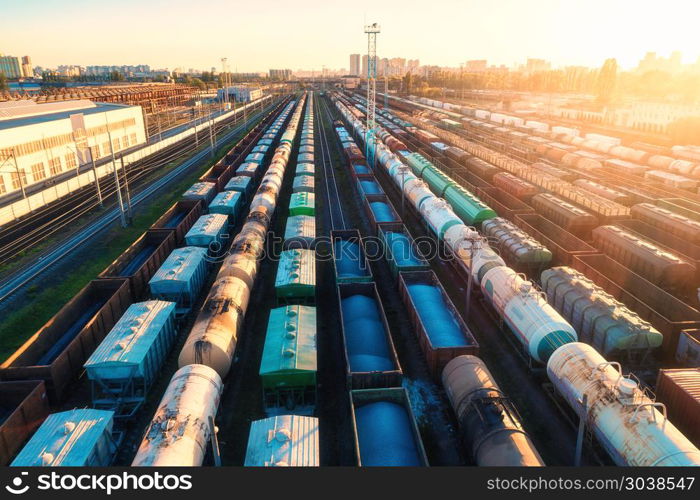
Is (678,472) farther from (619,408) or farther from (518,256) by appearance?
(518,256)

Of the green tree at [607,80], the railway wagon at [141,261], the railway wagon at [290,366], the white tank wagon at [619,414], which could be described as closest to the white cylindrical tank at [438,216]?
the white tank wagon at [619,414]

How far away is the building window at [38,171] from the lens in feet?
182

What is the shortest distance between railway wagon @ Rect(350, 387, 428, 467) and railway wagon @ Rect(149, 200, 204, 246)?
940 inches

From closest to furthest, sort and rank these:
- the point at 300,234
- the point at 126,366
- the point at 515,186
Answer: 1. the point at 126,366
2. the point at 300,234
3. the point at 515,186

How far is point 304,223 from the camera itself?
1394 inches

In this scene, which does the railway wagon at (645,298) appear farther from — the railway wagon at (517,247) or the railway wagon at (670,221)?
the railway wagon at (670,221)

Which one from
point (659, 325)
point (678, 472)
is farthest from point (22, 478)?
point (659, 325)

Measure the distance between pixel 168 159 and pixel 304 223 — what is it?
5129 cm

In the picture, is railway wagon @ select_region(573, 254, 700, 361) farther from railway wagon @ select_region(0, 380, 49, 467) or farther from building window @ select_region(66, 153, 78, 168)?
building window @ select_region(66, 153, 78, 168)

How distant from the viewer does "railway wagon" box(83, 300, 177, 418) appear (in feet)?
64.7

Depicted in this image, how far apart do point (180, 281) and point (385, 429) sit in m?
16.2

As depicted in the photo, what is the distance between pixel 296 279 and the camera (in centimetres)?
2658

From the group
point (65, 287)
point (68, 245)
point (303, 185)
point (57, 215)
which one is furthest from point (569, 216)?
point (57, 215)

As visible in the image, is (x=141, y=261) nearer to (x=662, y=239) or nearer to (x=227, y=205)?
(x=227, y=205)
